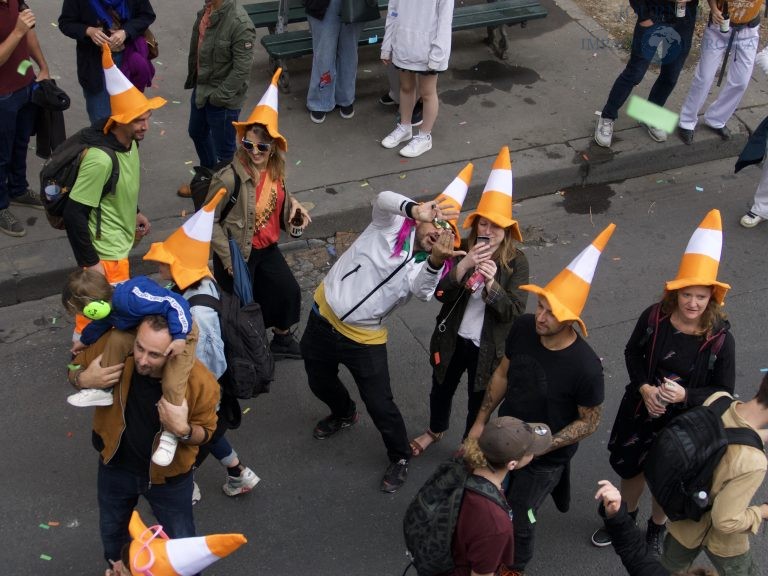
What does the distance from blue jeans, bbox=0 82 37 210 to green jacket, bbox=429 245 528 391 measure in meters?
3.41

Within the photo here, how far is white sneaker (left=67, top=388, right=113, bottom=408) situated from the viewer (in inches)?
144

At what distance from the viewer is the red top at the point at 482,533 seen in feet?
11.1

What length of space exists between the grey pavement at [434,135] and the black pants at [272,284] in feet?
4.48

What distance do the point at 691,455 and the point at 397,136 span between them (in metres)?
4.63

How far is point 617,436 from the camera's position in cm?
466

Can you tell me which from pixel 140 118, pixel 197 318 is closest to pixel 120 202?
pixel 140 118

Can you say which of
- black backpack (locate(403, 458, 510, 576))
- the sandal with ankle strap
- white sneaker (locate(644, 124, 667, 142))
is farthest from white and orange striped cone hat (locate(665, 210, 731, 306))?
white sneaker (locate(644, 124, 667, 142))

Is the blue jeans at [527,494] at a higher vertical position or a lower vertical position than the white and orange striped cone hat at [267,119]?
lower

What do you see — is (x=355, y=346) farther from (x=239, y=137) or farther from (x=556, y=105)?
(x=556, y=105)

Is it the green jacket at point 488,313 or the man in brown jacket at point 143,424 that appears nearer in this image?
the man in brown jacket at point 143,424

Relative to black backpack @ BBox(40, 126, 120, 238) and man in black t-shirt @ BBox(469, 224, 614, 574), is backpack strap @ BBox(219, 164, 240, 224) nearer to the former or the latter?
black backpack @ BBox(40, 126, 120, 238)

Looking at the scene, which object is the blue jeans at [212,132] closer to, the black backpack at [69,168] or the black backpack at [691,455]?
the black backpack at [69,168]

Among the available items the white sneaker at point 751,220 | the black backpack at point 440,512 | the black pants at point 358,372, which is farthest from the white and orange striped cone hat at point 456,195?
the white sneaker at point 751,220

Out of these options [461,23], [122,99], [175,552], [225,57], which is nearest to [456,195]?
[122,99]
